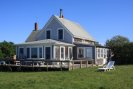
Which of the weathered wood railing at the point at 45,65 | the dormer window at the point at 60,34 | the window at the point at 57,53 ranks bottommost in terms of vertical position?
the weathered wood railing at the point at 45,65

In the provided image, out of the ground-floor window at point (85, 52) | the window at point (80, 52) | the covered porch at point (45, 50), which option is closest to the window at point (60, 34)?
the covered porch at point (45, 50)

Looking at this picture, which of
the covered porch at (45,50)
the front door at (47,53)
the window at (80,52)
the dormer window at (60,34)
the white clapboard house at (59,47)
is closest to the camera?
the covered porch at (45,50)

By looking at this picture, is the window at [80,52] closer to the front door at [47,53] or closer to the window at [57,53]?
the window at [57,53]

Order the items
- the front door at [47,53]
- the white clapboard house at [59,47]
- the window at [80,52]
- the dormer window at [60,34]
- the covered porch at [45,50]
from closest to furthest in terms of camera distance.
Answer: the covered porch at [45,50] < the front door at [47,53] < the white clapboard house at [59,47] < the window at [80,52] < the dormer window at [60,34]

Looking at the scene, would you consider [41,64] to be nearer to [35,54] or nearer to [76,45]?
[35,54]

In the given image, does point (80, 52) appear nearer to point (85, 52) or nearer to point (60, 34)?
point (85, 52)

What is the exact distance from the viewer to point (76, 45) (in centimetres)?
4256

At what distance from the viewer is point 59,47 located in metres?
39.2

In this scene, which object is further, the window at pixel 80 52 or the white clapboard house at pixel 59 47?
the window at pixel 80 52

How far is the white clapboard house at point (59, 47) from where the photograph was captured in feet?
127

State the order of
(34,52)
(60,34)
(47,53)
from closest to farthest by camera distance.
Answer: (47,53) < (34,52) < (60,34)

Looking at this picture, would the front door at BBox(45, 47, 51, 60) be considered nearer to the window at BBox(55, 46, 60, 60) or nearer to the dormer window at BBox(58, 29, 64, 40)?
the window at BBox(55, 46, 60, 60)

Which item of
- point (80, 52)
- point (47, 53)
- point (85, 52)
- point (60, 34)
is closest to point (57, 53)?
point (47, 53)

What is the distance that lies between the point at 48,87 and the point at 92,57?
982 inches
